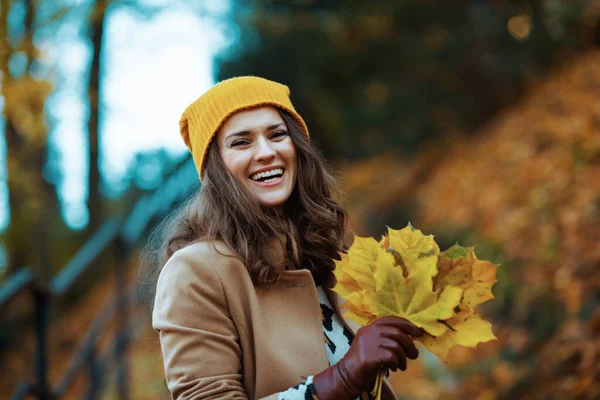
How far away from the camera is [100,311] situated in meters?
5.59

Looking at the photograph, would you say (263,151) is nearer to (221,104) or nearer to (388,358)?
(221,104)

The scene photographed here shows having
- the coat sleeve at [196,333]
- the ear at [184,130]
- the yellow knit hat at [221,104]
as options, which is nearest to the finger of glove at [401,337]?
the coat sleeve at [196,333]

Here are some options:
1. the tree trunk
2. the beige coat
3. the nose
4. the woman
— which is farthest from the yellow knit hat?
the tree trunk

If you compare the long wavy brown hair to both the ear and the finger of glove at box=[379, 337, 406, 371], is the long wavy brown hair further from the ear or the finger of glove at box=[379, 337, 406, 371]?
the finger of glove at box=[379, 337, 406, 371]

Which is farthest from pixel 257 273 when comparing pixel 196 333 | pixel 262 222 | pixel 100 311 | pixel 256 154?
pixel 100 311

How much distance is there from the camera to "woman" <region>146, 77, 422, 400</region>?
6.07ft

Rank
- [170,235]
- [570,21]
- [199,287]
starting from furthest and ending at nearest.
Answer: [570,21] < [170,235] < [199,287]

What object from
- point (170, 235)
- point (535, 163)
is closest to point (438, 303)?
point (170, 235)

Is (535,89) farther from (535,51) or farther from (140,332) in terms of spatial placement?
(140,332)

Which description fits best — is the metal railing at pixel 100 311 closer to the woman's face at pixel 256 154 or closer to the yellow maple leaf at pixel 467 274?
the woman's face at pixel 256 154

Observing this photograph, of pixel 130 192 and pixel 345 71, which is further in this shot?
pixel 130 192

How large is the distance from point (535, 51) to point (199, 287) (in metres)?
6.33

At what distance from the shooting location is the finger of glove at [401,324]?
1790 mm

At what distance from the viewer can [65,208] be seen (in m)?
10.1
